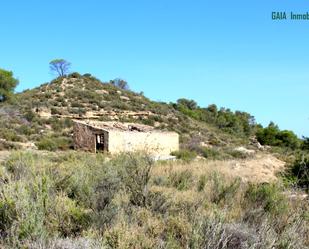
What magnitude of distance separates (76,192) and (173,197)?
1638mm

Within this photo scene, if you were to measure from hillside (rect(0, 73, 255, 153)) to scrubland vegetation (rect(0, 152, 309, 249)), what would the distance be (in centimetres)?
1987

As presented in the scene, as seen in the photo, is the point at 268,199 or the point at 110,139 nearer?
the point at 268,199

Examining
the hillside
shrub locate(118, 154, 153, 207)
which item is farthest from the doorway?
shrub locate(118, 154, 153, 207)

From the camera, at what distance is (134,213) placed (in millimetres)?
5773

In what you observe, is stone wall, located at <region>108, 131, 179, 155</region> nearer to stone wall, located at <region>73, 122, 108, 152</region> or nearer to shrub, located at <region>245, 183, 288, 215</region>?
stone wall, located at <region>73, 122, 108, 152</region>

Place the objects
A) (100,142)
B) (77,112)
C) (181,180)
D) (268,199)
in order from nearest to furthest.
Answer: (268,199)
(181,180)
(100,142)
(77,112)

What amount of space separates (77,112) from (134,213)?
3717 centimetres

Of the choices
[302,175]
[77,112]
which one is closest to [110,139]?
[302,175]

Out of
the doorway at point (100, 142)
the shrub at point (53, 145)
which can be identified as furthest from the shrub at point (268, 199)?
the shrub at point (53, 145)

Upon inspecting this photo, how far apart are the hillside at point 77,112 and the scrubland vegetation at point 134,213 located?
1987 cm

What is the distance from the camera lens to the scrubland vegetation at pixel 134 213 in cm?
454

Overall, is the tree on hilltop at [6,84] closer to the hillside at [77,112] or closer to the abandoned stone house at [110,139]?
the hillside at [77,112]

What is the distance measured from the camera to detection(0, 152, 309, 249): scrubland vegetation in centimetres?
454

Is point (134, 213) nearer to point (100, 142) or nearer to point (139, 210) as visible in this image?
point (139, 210)
